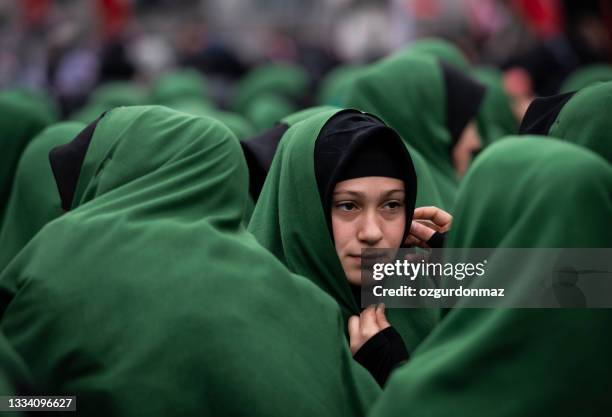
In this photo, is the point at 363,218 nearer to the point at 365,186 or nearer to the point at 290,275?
the point at 365,186

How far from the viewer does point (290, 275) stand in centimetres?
332

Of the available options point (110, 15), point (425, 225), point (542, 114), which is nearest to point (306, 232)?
point (425, 225)

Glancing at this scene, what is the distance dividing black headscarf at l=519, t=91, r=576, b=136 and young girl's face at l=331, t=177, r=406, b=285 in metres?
0.50

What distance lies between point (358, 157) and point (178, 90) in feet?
21.8

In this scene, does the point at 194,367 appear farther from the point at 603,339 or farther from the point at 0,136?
the point at 0,136

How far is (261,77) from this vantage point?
1177 cm

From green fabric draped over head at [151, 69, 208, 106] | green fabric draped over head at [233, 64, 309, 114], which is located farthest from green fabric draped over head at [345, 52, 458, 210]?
green fabric draped over head at [233, 64, 309, 114]

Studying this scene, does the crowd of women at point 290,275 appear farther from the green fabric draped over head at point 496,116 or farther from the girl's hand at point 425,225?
the green fabric draped over head at point 496,116

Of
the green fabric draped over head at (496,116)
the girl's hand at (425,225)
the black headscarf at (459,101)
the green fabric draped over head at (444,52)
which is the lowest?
the green fabric draped over head at (496,116)

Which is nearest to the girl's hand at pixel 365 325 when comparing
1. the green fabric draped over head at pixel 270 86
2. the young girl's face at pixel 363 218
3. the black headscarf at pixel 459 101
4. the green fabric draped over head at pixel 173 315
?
the young girl's face at pixel 363 218

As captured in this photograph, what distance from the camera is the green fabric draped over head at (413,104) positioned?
553 cm

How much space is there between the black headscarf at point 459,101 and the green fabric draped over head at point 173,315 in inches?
99.7

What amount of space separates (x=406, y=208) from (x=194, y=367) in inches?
42.2

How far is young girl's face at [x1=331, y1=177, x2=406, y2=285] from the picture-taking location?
3762 mm
